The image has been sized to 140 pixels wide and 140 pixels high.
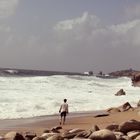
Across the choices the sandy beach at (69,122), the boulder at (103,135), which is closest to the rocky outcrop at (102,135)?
the boulder at (103,135)

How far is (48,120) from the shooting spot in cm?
2167

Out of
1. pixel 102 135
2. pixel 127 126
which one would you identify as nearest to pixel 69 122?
pixel 127 126

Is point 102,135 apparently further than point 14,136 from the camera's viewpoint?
No

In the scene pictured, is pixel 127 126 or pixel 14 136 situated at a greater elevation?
pixel 127 126

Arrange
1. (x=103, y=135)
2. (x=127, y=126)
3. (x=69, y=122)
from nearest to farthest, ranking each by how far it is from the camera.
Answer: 1. (x=103, y=135)
2. (x=127, y=126)
3. (x=69, y=122)

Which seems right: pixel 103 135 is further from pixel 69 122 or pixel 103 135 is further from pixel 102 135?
pixel 69 122

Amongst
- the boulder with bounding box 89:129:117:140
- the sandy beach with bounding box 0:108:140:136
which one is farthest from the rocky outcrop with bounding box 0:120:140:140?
the sandy beach with bounding box 0:108:140:136

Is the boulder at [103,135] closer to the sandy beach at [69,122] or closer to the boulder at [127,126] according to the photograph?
the boulder at [127,126]

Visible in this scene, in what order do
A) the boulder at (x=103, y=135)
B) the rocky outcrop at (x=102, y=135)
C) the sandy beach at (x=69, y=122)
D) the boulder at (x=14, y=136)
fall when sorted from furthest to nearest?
the sandy beach at (x=69, y=122) < the boulder at (x=14, y=136) < the rocky outcrop at (x=102, y=135) < the boulder at (x=103, y=135)

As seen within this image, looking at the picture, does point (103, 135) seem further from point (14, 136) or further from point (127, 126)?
point (14, 136)

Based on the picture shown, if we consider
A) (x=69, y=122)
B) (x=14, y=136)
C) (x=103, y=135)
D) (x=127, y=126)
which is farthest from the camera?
(x=69, y=122)

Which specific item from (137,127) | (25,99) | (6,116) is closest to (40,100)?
(25,99)

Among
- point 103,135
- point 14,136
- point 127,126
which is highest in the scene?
point 127,126

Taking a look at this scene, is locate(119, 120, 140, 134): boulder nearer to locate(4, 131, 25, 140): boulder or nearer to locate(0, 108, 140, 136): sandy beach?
locate(4, 131, 25, 140): boulder
